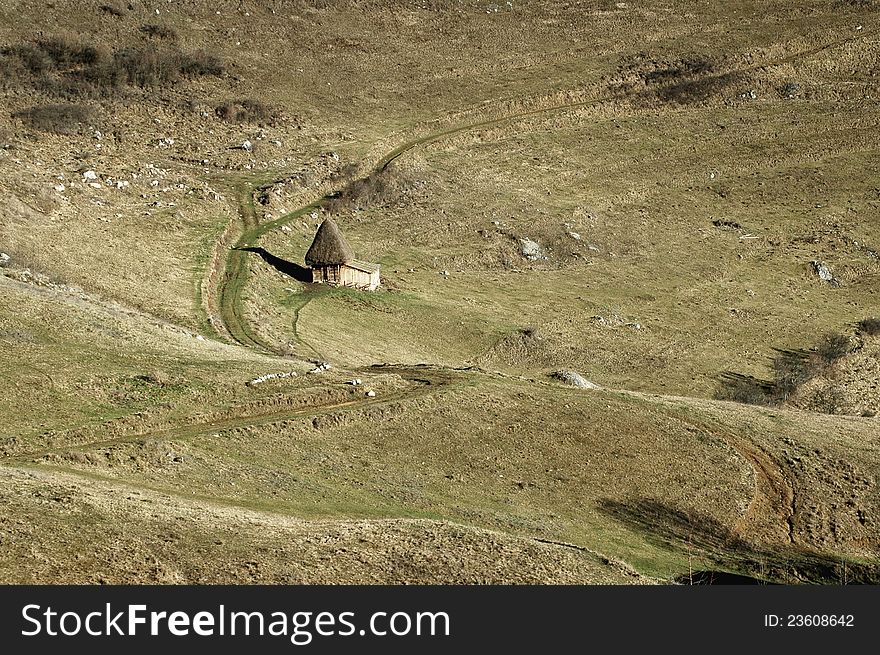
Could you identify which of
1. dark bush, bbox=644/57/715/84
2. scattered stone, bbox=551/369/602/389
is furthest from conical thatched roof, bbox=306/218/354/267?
dark bush, bbox=644/57/715/84

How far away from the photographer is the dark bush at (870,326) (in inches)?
2490

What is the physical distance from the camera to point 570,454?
37719 mm

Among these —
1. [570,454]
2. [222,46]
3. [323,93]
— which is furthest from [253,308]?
[222,46]

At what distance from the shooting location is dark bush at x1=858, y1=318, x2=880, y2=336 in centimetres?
6324

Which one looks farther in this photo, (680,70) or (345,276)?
(680,70)

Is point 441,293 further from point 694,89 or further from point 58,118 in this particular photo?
point 694,89

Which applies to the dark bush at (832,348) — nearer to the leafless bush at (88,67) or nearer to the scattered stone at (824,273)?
the scattered stone at (824,273)

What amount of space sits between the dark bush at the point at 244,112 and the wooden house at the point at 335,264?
27.5 meters

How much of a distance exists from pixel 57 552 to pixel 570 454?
17.8 m

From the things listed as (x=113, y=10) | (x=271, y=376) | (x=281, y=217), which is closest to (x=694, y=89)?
(x=281, y=217)

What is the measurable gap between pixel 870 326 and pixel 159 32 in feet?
207

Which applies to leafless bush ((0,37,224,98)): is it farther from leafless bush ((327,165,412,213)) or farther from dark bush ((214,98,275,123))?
leafless bush ((327,165,412,213))

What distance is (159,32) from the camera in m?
95.8

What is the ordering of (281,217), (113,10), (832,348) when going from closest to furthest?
(832,348) < (281,217) < (113,10)
